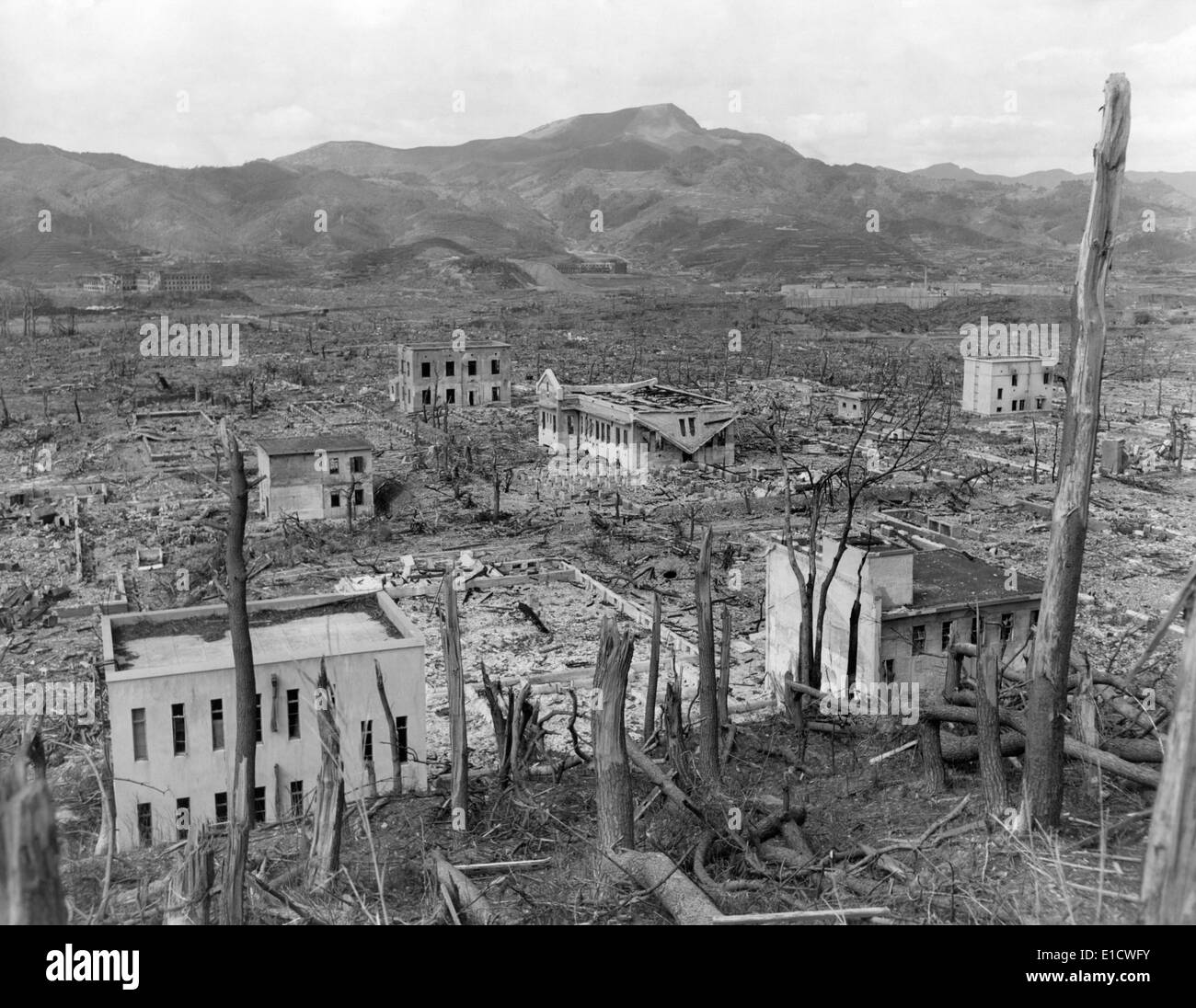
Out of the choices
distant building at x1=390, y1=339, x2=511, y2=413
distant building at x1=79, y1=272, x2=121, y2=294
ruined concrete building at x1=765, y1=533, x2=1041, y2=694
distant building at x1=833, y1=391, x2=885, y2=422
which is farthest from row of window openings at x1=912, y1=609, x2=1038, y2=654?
distant building at x1=79, y1=272, x2=121, y2=294

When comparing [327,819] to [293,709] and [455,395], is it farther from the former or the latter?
[455,395]

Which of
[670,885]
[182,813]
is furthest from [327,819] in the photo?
[182,813]

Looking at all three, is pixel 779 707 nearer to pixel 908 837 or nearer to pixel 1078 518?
pixel 908 837

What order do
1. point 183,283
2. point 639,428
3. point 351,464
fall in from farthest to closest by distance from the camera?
point 183,283 < point 639,428 < point 351,464

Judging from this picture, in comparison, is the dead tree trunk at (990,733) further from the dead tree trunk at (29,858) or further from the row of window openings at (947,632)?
the row of window openings at (947,632)

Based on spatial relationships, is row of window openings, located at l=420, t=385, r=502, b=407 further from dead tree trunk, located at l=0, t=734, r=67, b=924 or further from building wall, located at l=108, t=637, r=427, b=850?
dead tree trunk, located at l=0, t=734, r=67, b=924
